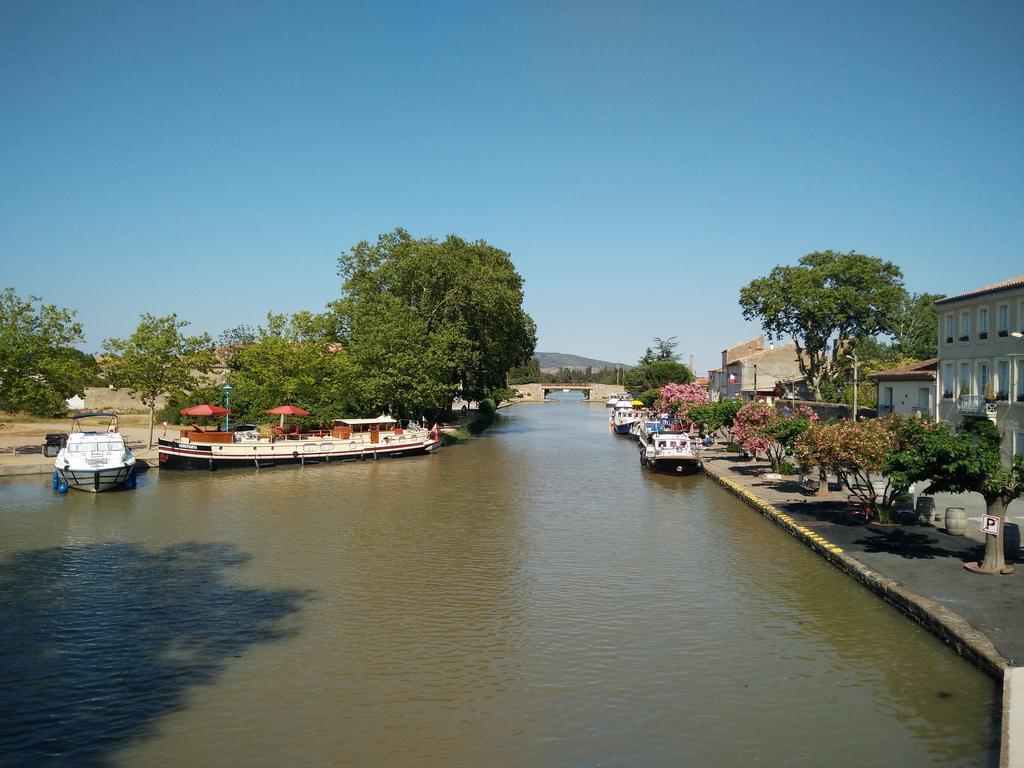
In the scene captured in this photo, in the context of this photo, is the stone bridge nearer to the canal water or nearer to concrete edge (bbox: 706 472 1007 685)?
the canal water

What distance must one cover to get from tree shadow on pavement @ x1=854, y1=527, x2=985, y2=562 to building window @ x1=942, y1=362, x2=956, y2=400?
19.1 meters

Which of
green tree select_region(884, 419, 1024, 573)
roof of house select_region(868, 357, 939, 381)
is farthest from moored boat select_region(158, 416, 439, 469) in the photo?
green tree select_region(884, 419, 1024, 573)

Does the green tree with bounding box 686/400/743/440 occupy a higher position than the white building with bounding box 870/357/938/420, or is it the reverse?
the white building with bounding box 870/357/938/420

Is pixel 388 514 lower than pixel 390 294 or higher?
lower

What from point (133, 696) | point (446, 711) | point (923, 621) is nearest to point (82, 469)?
point (133, 696)

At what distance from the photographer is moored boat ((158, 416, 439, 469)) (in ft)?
133

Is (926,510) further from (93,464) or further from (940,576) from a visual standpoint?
(93,464)

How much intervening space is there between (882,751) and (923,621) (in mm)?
5071

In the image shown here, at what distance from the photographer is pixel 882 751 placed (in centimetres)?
1036

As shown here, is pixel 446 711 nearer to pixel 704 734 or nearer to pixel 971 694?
pixel 704 734

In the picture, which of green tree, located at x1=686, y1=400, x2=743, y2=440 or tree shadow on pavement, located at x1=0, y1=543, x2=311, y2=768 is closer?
tree shadow on pavement, located at x1=0, y1=543, x2=311, y2=768

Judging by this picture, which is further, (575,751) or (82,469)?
(82,469)

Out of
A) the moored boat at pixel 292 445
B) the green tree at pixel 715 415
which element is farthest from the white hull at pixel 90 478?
the green tree at pixel 715 415

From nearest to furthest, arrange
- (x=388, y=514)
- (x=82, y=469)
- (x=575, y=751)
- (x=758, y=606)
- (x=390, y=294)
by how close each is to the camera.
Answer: (x=575, y=751) < (x=758, y=606) < (x=388, y=514) < (x=82, y=469) < (x=390, y=294)
